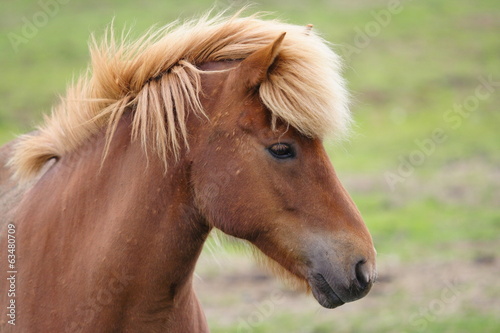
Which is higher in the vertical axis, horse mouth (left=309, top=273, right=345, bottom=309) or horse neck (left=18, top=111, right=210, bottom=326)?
horse neck (left=18, top=111, right=210, bottom=326)

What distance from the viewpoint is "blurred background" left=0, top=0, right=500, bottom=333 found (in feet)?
25.3

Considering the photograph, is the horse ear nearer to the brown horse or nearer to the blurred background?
the brown horse

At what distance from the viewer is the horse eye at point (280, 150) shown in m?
2.74

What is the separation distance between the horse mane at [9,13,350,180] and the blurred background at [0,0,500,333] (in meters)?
0.37

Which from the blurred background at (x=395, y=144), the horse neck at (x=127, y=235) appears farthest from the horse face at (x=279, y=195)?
the blurred background at (x=395, y=144)

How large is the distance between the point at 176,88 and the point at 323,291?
3.90 ft

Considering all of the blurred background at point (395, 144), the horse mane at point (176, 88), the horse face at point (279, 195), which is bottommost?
the blurred background at point (395, 144)

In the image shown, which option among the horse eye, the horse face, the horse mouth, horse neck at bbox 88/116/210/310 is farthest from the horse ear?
the horse mouth

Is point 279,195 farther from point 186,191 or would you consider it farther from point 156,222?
point 156,222

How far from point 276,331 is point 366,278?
4.90 meters

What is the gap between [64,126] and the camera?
314 centimetres

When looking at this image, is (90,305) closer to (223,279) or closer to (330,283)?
(330,283)

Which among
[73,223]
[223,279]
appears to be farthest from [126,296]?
[223,279]

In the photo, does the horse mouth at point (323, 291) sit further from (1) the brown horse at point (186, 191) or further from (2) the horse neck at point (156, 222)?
(2) the horse neck at point (156, 222)
